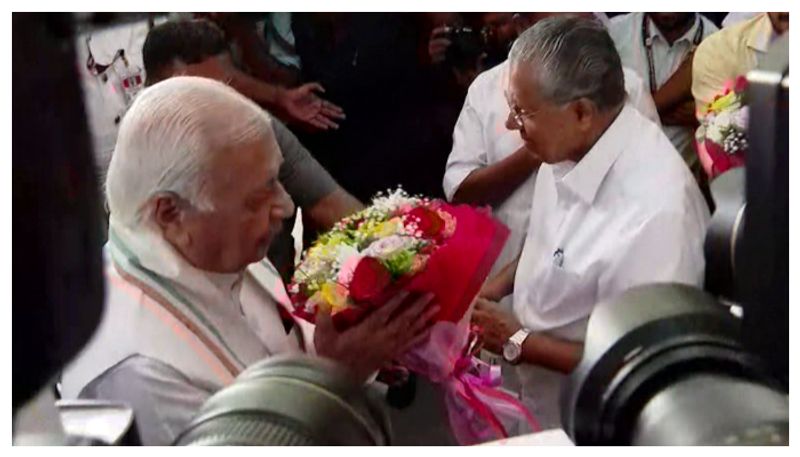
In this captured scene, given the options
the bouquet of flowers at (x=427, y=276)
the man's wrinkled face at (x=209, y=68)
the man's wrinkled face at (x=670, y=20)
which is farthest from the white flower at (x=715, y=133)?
the man's wrinkled face at (x=209, y=68)

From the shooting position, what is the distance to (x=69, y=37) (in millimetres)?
864

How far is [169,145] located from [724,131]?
0.48 m

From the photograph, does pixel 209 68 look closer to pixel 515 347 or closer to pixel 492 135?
pixel 492 135

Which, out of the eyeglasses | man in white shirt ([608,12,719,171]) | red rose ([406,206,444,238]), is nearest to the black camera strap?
man in white shirt ([608,12,719,171])

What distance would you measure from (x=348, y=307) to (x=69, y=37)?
343mm

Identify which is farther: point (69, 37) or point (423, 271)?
point (423, 271)

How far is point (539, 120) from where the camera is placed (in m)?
1.00

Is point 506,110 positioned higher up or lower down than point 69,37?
lower down

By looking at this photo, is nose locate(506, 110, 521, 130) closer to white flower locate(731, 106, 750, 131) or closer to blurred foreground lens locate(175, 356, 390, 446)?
white flower locate(731, 106, 750, 131)

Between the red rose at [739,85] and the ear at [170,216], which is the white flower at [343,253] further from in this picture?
the red rose at [739,85]

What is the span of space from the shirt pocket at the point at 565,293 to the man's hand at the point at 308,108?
251 millimetres

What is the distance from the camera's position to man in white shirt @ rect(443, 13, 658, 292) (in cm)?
100
